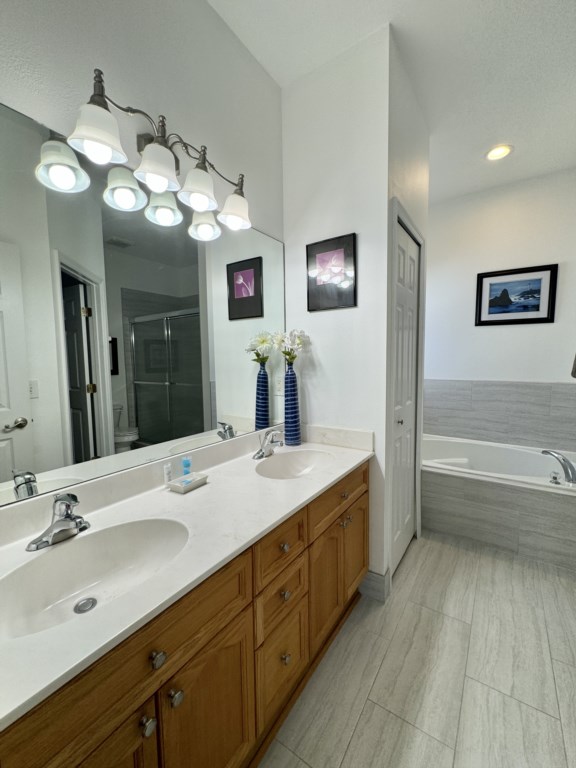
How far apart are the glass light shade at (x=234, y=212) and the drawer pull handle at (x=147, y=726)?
1.70m

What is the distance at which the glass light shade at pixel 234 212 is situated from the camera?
4.87ft

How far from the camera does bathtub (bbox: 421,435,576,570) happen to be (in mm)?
1949

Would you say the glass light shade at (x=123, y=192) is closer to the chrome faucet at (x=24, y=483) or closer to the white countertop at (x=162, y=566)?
the chrome faucet at (x=24, y=483)

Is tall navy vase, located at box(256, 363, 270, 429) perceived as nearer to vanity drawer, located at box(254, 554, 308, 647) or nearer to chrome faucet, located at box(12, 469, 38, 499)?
vanity drawer, located at box(254, 554, 308, 647)

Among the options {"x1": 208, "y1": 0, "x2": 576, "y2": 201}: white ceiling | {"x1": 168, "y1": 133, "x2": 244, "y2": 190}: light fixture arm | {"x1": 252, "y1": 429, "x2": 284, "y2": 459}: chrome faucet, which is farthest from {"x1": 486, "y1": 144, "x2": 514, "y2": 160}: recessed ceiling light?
{"x1": 252, "y1": 429, "x2": 284, "y2": 459}: chrome faucet

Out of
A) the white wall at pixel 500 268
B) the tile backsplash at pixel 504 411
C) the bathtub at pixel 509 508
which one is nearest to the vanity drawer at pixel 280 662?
the bathtub at pixel 509 508

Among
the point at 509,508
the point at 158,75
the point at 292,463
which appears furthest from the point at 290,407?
the point at 509,508

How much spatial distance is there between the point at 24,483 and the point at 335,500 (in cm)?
109

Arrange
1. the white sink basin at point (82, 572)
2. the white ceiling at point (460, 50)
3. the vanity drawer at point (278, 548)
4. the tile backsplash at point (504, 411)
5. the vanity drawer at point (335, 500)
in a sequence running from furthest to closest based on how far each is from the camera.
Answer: the tile backsplash at point (504, 411) < the white ceiling at point (460, 50) < the vanity drawer at point (335, 500) < the vanity drawer at point (278, 548) < the white sink basin at point (82, 572)

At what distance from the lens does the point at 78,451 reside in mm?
1060

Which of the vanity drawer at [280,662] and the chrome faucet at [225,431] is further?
the chrome faucet at [225,431]

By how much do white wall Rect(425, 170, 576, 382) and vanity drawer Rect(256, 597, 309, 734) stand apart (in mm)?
2678

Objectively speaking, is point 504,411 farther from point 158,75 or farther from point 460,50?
point 158,75

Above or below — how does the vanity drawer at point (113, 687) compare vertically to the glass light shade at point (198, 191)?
below
